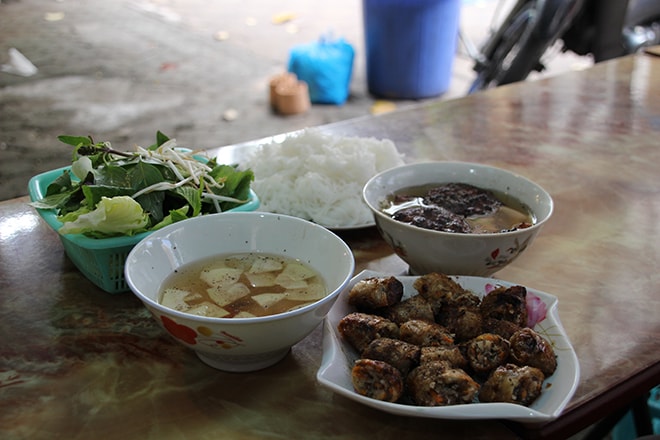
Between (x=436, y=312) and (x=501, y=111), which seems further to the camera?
(x=501, y=111)

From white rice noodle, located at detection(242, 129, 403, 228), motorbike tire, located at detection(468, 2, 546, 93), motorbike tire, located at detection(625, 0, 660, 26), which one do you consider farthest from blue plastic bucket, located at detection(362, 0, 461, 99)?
white rice noodle, located at detection(242, 129, 403, 228)

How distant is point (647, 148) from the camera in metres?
2.10

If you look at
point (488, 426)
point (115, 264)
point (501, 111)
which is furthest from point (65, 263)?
point (501, 111)

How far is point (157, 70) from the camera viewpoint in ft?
Answer: 19.8

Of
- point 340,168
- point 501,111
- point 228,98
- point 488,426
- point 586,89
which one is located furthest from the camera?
point 228,98

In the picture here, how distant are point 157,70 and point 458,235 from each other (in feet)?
17.5

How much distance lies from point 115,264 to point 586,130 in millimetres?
1663

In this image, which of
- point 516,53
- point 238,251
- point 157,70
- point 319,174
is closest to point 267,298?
point 238,251

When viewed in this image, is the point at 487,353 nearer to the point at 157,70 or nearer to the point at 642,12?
the point at 642,12

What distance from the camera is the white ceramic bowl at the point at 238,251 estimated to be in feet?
3.24

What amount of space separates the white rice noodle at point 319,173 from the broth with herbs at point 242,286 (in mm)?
339

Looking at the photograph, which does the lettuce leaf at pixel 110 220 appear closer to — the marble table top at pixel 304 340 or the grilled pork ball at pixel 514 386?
the marble table top at pixel 304 340

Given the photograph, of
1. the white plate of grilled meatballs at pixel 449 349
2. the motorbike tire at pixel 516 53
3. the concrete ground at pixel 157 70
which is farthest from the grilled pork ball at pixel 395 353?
the concrete ground at pixel 157 70

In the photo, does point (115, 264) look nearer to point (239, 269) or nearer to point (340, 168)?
point (239, 269)
